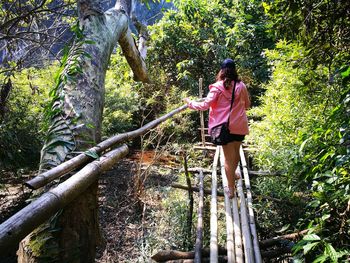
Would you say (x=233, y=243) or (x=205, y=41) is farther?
(x=205, y=41)

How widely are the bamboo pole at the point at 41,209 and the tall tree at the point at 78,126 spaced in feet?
0.79

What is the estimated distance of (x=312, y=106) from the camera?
3689mm

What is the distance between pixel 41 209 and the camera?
890mm

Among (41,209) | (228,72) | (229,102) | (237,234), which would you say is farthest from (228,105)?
(41,209)

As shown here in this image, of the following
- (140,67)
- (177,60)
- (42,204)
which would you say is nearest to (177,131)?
(177,60)

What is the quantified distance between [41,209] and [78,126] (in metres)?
0.76

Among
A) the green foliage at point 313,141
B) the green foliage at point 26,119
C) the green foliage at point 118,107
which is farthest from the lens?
the green foliage at point 118,107

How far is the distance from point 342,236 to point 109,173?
5535 mm

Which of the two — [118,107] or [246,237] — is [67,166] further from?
[118,107]

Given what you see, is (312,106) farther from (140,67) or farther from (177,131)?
(177,131)

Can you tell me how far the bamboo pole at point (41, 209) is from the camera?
747 millimetres

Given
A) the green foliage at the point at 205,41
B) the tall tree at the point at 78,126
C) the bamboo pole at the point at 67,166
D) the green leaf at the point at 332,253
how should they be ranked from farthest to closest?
the green foliage at the point at 205,41 < the green leaf at the point at 332,253 < the tall tree at the point at 78,126 < the bamboo pole at the point at 67,166

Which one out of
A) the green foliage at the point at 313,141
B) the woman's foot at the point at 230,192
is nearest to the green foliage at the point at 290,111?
the green foliage at the point at 313,141

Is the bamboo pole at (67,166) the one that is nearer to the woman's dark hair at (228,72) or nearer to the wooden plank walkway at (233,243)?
the wooden plank walkway at (233,243)
